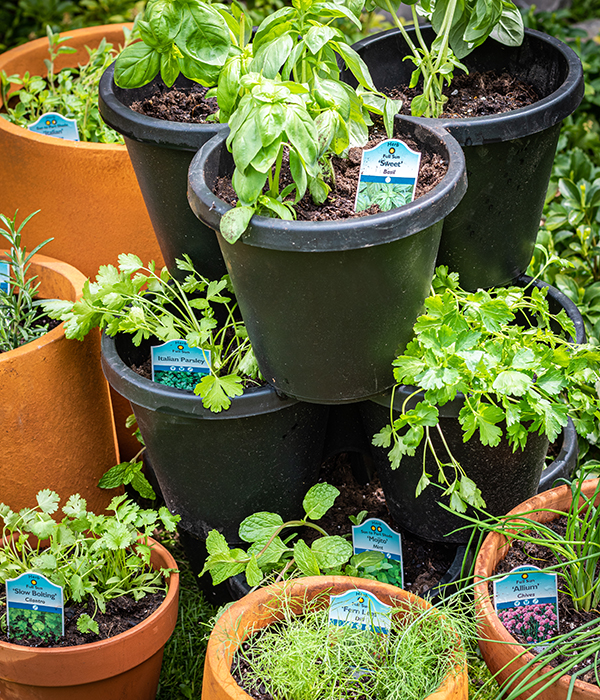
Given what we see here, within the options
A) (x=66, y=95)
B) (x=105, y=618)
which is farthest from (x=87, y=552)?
(x=66, y=95)

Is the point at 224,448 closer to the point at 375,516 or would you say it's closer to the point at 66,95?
the point at 375,516

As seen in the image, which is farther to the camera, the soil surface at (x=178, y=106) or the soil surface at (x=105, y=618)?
the soil surface at (x=178, y=106)

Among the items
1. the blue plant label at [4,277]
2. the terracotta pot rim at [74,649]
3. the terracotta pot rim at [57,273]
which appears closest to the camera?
the terracotta pot rim at [74,649]

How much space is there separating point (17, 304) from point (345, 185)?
77cm

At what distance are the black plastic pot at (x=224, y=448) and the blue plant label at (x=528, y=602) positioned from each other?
43 cm

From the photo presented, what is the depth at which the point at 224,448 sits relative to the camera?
4.50 feet

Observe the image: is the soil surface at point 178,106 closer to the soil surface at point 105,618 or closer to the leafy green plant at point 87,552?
the leafy green plant at point 87,552

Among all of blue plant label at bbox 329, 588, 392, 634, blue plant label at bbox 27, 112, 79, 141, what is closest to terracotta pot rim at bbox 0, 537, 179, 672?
blue plant label at bbox 329, 588, 392, 634

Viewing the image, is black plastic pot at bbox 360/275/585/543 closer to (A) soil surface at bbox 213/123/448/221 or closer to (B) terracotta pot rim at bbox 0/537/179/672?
(A) soil surface at bbox 213/123/448/221

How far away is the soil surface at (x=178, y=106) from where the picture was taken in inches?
60.4

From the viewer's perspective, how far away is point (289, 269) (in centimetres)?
111

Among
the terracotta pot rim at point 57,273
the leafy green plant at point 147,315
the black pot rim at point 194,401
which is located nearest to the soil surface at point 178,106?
the leafy green plant at point 147,315

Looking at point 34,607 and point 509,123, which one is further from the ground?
point 509,123

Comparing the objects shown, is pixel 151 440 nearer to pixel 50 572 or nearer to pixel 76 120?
pixel 50 572
